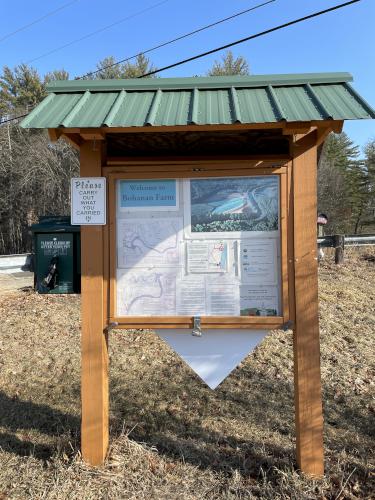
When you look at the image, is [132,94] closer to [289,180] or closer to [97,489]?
[289,180]

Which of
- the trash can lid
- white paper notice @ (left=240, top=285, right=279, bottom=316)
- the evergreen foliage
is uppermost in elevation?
the evergreen foliage

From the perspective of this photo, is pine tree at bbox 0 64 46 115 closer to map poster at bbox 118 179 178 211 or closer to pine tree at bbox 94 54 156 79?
pine tree at bbox 94 54 156 79

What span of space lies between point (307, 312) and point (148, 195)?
4.53 ft

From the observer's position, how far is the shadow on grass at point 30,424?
3430 mm

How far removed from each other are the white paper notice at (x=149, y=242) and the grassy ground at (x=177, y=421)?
1443 millimetres

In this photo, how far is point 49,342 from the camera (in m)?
6.25

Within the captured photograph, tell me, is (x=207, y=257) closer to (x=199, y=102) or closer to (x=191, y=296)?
(x=191, y=296)

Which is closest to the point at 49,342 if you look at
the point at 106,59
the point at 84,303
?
the point at 84,303

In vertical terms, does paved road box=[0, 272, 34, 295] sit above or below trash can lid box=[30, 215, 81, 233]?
below

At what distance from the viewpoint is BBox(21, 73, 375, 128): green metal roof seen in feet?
8.52

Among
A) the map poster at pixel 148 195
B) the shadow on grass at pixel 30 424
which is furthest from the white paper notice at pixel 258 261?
the shadow on grass at pixel 30 424

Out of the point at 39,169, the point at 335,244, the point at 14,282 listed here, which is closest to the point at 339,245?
the point at 335,244

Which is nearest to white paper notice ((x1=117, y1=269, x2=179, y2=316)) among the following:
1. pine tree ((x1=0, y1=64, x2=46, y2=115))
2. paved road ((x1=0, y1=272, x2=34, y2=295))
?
paved road ((x1=0, y1=272, x2=34, y2=295))

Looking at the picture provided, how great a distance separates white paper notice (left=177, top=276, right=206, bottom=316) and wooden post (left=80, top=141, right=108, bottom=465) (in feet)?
1.83
